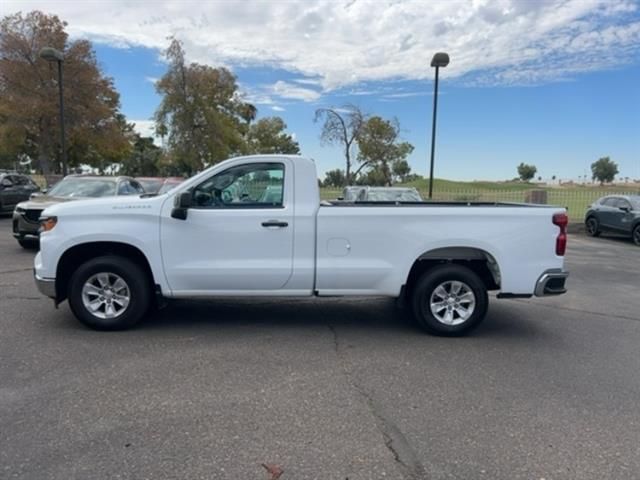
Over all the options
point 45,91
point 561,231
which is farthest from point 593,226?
point 45,91

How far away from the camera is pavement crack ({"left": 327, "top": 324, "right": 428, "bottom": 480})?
3012 millimetres

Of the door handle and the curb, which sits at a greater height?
the door handle

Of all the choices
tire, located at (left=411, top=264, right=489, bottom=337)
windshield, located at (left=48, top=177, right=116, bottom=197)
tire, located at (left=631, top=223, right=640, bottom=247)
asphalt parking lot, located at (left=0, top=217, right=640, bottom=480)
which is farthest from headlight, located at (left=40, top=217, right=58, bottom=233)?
tire, located at (left=631, top=223, right=640, bottom=247)

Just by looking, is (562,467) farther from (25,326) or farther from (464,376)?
(25,326)

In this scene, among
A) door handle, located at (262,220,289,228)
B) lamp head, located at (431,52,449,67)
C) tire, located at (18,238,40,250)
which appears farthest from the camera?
lamp head, located at (431,52,449,67)

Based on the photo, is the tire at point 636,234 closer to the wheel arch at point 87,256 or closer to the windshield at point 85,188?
the windshield at point 85,188

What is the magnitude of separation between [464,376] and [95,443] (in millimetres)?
3004

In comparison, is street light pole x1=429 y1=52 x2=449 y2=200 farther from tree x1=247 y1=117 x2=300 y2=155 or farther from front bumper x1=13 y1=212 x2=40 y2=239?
tree x1=247 y1=117 x2=300 y2=155


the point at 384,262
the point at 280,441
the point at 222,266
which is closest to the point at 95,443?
the point at 280,441

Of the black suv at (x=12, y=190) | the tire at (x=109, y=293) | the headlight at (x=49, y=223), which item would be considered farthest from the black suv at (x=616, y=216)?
the black suv at (x=12, y=190)

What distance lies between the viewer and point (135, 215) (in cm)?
538

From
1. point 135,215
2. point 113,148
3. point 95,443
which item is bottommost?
point 95,443

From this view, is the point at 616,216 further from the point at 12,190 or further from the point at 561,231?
the point at 12,190

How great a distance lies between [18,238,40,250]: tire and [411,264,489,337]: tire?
29.8 ft
